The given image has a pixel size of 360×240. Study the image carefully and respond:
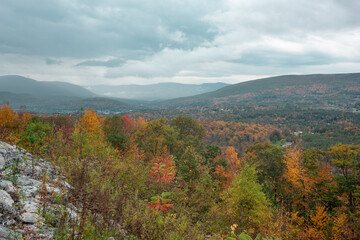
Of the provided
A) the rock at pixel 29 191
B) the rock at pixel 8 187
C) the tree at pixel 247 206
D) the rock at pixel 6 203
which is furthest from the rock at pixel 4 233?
the tree at pixel 247 206

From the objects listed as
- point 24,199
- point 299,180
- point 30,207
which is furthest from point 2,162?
point 299,180

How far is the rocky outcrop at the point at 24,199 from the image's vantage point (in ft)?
11.7

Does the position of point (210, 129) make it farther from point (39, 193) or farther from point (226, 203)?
point (39, 193)

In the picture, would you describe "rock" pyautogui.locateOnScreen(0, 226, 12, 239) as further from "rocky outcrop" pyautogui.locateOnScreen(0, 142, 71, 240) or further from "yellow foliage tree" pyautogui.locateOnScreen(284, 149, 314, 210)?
"yellow foliage tree" pyautogui.locateOnScreen(284, 149, 314, 210)

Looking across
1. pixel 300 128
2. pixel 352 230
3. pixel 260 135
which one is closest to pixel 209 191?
pixel 352 230

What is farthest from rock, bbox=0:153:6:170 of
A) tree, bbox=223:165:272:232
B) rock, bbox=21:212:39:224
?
tree, bbox=223:165:272:232

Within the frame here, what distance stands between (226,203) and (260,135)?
3811 inches

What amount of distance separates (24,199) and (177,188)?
667 centimetres

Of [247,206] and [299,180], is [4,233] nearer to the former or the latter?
[247,206]

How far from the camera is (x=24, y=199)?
439 centimetres

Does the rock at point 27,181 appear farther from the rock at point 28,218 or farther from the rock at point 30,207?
the rock at point 28,218

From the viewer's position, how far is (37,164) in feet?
21.7

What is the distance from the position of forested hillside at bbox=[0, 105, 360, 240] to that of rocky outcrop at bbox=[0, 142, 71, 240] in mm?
199

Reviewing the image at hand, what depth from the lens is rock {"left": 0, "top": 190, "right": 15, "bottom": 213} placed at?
378 cm
